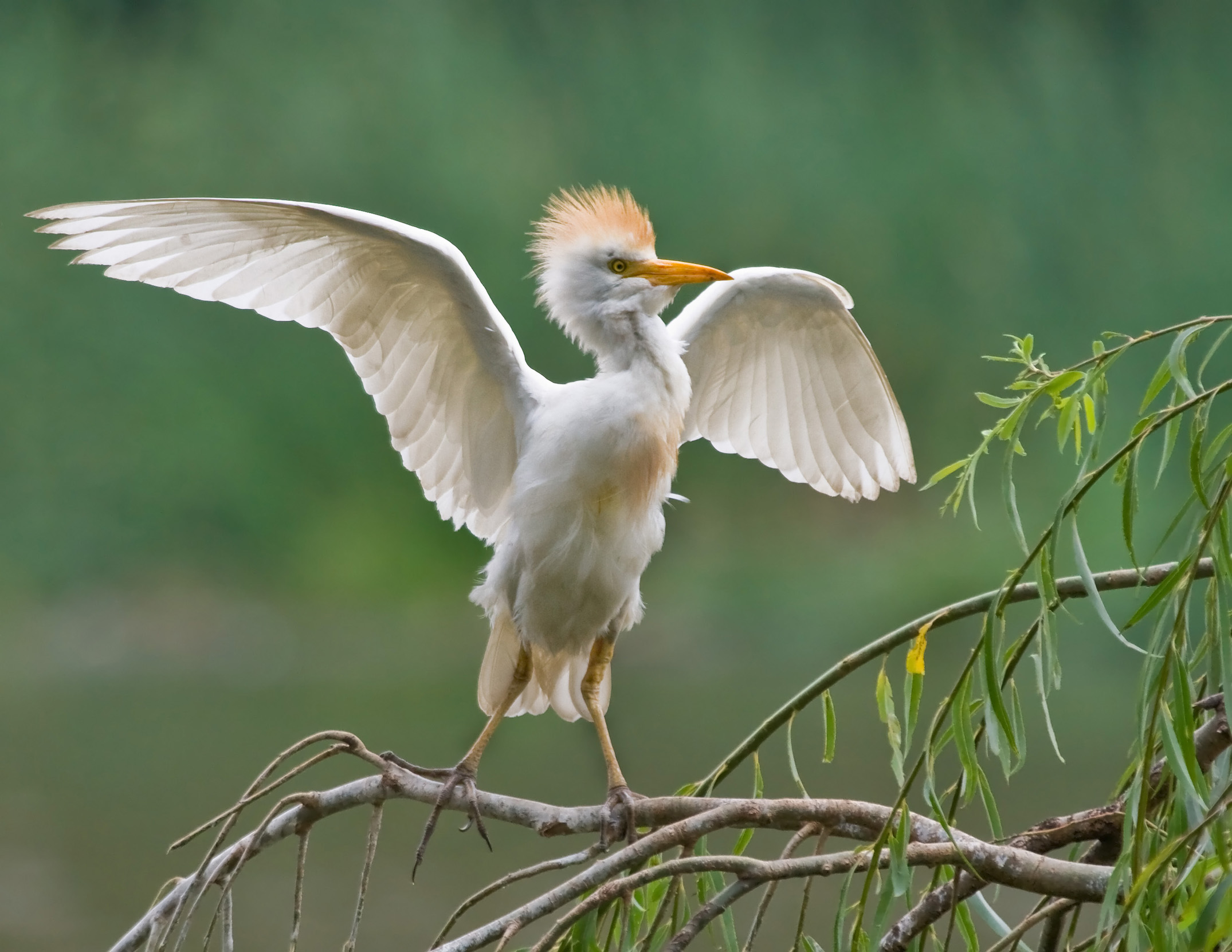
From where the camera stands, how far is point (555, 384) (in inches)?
46.5

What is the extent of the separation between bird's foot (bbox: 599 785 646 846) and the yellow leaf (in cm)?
29

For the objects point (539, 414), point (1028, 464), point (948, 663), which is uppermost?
point (539, 414)

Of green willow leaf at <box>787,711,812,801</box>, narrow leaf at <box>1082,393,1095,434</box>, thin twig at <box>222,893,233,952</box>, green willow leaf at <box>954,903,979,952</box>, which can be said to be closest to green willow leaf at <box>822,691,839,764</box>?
green willow leaf at <box>787,711,812,801</box>


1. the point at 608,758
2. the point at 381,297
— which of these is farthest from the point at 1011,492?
the point at 381,297

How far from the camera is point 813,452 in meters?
1.29

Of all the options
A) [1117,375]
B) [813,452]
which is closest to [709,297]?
[813,452]

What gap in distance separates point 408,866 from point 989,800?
10.2 feet

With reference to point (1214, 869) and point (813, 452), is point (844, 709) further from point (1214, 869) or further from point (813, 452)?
point (1214, 869)

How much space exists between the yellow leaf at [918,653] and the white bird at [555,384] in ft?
1.04

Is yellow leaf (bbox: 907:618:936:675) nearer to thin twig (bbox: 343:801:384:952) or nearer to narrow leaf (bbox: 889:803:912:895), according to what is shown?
narrow leaf (bbox: 889:803:912:895)

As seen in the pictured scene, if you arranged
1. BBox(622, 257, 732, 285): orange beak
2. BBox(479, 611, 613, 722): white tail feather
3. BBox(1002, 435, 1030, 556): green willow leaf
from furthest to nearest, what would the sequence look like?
1. BBox(479, 611, 613, 722): white tail feather
2. BBox(622, 257, 732, 285): orange beak
3. BBox(1002, 435, 1030, 556): green willow leaf

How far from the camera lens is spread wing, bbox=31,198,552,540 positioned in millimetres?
977

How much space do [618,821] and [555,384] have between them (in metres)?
0.43

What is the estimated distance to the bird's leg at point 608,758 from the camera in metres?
0.92
